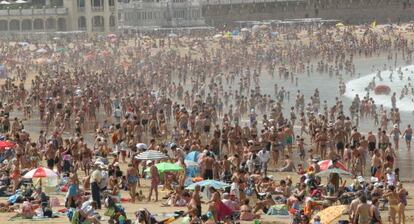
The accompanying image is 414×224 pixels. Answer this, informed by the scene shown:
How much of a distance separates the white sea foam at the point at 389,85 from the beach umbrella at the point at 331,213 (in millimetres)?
22903

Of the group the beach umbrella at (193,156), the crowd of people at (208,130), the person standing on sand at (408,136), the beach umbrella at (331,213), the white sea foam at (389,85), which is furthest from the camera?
the white sea foam at (389,85)

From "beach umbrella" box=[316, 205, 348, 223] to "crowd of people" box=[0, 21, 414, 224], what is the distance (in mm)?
417

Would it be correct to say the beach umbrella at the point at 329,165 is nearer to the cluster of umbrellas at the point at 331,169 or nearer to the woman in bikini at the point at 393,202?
the cluster of umbrellas at the point at 331,169

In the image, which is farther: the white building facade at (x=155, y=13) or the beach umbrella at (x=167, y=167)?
the white building facade at (x=155, y=13)

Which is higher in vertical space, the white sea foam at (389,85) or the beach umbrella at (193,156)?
the beach umbrella at (193,156)

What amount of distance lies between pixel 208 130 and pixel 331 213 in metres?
12.3

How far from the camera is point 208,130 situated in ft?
93.4

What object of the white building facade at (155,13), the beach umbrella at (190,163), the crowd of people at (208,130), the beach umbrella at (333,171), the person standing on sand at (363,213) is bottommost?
the white building facade at (155,13)

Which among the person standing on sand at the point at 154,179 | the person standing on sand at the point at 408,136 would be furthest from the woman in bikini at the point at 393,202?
the person standing on sand at the point at 408,136

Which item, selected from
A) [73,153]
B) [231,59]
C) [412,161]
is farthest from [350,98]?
[73,153]

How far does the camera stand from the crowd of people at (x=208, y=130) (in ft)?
59.7

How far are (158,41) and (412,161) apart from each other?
4694 centimetres

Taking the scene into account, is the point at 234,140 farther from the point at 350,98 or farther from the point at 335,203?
the point at 350,98

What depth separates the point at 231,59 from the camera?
58094 millimetres
